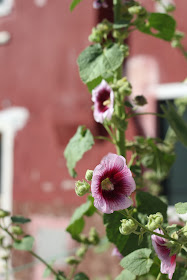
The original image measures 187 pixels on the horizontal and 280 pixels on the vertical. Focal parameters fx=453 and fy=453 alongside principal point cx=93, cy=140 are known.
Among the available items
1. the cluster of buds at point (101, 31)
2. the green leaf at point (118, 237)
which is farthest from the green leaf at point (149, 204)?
the cluster of buds at point (101, 31)

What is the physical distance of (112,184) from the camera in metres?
0.59

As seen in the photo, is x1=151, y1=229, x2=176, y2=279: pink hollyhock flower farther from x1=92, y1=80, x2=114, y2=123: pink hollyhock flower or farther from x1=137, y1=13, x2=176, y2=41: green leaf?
x1=137, y1=13, x2=176, y2=41: green leaf

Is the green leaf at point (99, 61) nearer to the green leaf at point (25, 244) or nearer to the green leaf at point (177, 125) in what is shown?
the green leaf at point (177, 125)

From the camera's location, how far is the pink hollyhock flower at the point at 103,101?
777mm

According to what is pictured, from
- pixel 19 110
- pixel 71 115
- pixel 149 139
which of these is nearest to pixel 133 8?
pixel 149 139

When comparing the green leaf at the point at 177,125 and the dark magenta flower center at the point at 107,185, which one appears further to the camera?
the green leaf at the point at 177,125

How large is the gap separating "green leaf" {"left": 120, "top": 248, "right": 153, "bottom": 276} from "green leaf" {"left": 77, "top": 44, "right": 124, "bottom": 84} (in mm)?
324

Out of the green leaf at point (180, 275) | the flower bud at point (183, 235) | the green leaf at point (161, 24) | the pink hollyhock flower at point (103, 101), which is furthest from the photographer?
the green leaf at point (161, 24)

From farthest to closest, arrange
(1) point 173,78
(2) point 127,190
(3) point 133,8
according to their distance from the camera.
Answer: (1) point 173,78, (3) point 133,8, (2) point 127,190

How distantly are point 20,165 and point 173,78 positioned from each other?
53.2 inches

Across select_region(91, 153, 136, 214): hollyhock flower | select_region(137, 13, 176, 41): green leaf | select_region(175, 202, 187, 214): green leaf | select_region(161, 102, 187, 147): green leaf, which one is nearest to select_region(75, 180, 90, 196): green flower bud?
select_region(91, 153, 136, 214): hollyhock flower

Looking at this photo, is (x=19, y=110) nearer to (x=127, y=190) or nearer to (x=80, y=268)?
(x=80, y=268)

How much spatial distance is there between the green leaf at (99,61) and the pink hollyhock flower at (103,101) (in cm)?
2

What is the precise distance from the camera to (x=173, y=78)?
3.05 m
